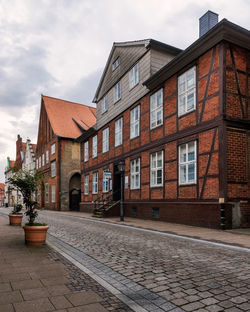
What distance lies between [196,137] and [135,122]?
6.23 meters

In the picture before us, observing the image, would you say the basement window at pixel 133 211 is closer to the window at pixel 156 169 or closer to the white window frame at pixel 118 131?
the window at pixel 156 169

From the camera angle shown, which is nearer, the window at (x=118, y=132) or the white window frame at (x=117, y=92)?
the window at (x=118, y=132)

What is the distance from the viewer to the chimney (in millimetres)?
15922

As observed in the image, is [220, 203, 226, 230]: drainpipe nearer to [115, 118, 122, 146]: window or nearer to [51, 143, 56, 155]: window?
[115, 118, 122, 146]: window

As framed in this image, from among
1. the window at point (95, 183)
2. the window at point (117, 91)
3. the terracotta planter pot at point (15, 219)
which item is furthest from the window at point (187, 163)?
the window at point (95, 183)

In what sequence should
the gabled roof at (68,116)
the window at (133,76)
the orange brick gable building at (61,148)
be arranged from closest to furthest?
the window at (133,76) < the orange brick gable building at (61,148) < the gabled roof at (68,116)

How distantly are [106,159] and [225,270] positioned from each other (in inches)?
708

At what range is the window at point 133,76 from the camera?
18559mm

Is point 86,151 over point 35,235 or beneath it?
over

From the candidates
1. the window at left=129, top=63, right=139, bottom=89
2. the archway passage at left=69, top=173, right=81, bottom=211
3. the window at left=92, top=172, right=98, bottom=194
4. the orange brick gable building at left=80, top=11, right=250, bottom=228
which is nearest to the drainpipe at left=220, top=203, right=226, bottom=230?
the orange brick gable building at left=80, top=11, right=250, bottom=228

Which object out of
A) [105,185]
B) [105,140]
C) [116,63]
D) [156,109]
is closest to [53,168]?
[105,140]

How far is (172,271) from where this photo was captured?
17.3 ft

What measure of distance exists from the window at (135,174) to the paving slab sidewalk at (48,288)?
38.2 ft

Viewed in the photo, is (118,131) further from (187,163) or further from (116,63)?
(187,163)
